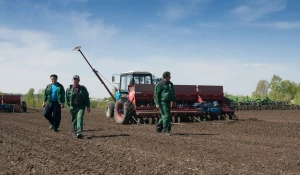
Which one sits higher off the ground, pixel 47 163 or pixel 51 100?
pixel 51 100

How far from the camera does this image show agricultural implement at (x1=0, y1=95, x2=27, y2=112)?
87.5 feet

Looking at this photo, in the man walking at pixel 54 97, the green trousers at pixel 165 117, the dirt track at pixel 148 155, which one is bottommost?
the dirt track at pixel 148 155

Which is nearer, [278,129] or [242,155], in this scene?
[242,155]

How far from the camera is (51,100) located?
11469mm

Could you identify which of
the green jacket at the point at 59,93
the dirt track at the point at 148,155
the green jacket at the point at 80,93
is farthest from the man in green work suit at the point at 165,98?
the green jacket at the point at 59,93

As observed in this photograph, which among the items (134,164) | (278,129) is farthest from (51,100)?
(278,129)

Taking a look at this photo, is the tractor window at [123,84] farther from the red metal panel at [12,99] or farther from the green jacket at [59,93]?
the red metal panel at [12,99]

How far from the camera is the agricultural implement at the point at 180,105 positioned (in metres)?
14.9

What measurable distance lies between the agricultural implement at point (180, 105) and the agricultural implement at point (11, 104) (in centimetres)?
1281

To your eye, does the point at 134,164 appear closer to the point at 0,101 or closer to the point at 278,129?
the point at 278,129

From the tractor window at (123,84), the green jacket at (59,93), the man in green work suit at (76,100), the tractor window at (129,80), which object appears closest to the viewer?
the man in green work suit at (76,100)

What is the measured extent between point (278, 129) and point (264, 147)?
14.3 ft

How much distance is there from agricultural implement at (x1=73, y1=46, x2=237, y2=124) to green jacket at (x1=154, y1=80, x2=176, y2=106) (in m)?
3.89

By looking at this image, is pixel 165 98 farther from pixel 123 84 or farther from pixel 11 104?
pixel 11 104
